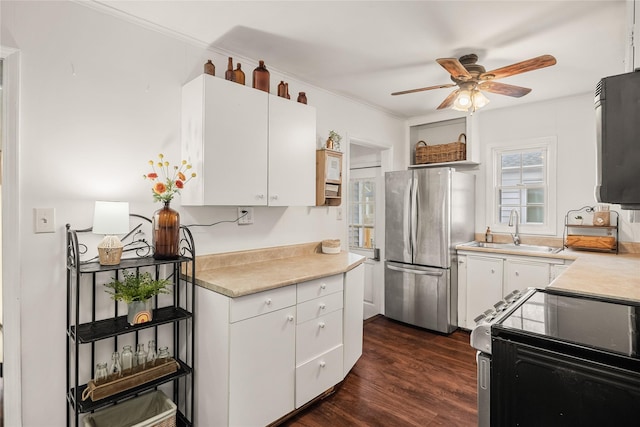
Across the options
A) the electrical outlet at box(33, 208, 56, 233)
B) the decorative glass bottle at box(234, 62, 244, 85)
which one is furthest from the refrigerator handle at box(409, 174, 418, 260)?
the electrical outlet at box(33, 208, 56, 233)

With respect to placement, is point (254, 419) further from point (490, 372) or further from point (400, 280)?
point (400, 280)

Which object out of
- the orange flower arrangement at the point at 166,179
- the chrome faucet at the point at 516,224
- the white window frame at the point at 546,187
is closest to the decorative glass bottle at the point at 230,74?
the orange flower arrangement at the point at 166,179

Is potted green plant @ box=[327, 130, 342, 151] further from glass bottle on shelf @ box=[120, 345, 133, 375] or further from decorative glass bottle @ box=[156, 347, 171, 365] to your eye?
glass bottle on shelf @ box=[120, 345, 133, 375]

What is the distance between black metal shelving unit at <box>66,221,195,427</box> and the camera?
1.71 meters

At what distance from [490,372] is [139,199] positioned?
6.82ft

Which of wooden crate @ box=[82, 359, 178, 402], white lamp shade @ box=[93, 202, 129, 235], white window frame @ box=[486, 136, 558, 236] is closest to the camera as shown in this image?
wooden crate @ box=[82, 359, 178, 402]

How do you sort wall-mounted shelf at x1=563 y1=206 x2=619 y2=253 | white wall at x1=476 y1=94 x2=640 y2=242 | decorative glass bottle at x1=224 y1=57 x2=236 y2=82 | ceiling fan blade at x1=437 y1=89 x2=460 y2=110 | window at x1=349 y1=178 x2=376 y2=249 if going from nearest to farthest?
decorative glass bottle at x1=224 y1=57 x2=236 y2=82
ceiling fan blade at x1=437 y1=89 x2=460 y2=110
wall-mounted shelf at x1=563 y1=206 x2=619 y2=253
white wall at x1=476 y1=94 x2=640 y2=242
window at x1=349 y1=178 x2=376 y2=249

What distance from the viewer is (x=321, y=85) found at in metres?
3.22

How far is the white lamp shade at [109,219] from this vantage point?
1.81 meters

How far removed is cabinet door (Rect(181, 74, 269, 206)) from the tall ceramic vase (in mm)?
224

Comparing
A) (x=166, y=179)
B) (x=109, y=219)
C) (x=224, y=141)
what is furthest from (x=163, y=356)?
(x=224, y=141)

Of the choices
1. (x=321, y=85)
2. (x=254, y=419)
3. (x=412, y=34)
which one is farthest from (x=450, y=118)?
(x=254, y=419)

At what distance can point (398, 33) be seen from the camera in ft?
7.47

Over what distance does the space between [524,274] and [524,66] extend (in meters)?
2.03
